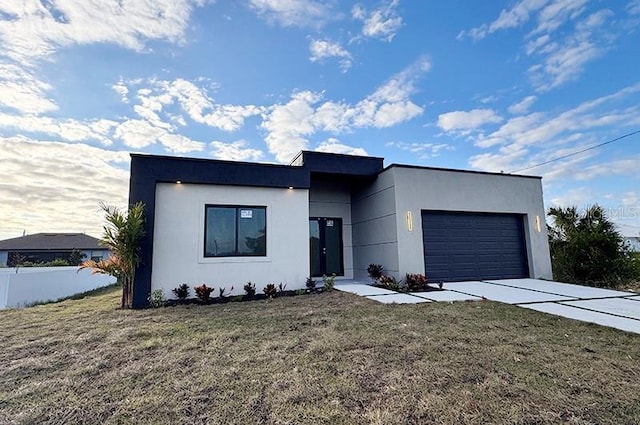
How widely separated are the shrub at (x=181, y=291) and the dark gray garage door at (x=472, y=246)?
643cm

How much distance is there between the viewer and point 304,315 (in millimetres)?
5582

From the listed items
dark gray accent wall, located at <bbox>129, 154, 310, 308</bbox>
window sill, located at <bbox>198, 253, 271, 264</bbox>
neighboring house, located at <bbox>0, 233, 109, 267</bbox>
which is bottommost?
window sill, located at <bbox>198, 253, 271, 264</bbox>

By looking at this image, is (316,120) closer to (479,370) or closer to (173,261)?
(173,261)

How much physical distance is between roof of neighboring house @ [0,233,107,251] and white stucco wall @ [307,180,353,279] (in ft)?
86.3

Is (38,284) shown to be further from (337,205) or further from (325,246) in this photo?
(337,205)

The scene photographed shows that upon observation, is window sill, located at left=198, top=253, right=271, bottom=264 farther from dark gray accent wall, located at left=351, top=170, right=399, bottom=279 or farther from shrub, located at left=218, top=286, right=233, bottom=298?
dark gray accent wall, located at left=351, top=170, right=399, bottom=279

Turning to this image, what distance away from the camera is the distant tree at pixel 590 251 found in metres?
9.33

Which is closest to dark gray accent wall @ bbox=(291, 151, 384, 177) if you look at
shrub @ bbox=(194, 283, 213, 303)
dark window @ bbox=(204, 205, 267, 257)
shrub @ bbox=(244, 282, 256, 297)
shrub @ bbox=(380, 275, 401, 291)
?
dark window @ bbox=(204, 205, 267, 257)

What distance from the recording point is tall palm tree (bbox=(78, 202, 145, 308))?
667cm

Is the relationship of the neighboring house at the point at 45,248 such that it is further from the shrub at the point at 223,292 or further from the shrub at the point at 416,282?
the shrub at the point at 416,282

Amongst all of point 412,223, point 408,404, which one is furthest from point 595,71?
point 408,404

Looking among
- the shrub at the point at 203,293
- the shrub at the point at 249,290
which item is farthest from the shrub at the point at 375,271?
the shrub at the point at 203,293

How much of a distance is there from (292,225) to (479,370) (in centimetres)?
612

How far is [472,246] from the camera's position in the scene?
31.7 ft
